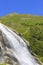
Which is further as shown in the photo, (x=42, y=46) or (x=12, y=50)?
(x=42, y=46)

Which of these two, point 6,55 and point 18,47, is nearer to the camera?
point 6,55

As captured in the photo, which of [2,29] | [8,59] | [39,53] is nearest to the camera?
[8,59]

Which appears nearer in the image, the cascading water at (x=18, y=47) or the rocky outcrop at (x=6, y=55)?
the rocky outcrop at (x=6, y=55)

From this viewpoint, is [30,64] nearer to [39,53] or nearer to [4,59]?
[4,59]

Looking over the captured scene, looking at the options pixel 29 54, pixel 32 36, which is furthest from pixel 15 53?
pixel 32 36

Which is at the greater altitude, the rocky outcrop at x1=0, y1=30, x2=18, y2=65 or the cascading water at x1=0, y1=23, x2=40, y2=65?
the cascading water at x1=0, y1=23, x2=40, y2=65

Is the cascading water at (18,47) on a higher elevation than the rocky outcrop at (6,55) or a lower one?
higher

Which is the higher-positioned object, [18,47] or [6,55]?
[18,47]

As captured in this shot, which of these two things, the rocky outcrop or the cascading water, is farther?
the cascading water
